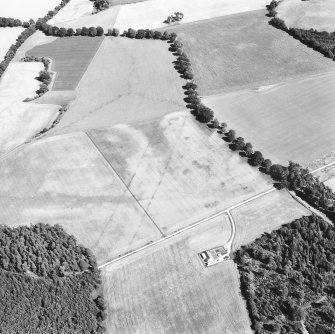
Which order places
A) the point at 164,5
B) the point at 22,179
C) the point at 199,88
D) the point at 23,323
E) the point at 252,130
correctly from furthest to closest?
the point at 164,5 < the point at 199,88 < the point at 252,130 < the point at 22,179 < the point at 23,323

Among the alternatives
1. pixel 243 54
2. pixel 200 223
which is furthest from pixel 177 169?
pixel 243 54

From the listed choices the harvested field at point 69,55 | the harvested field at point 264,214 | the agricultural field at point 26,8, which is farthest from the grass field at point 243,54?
the agricultural field at point 26,8

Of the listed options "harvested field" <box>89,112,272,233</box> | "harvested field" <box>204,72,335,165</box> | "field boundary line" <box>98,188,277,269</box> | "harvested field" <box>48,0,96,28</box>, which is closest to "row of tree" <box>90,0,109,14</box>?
"harvested field" <box>48,0,96,28</box>

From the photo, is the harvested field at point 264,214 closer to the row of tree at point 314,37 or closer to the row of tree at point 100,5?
the row of tree at point 314,37

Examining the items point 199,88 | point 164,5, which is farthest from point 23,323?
point 164,5

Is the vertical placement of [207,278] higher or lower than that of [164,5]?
lower

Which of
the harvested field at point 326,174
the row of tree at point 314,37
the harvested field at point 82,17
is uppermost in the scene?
the harvested field at point 82,17

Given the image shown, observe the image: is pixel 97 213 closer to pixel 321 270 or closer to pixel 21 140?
pixel 21 140
